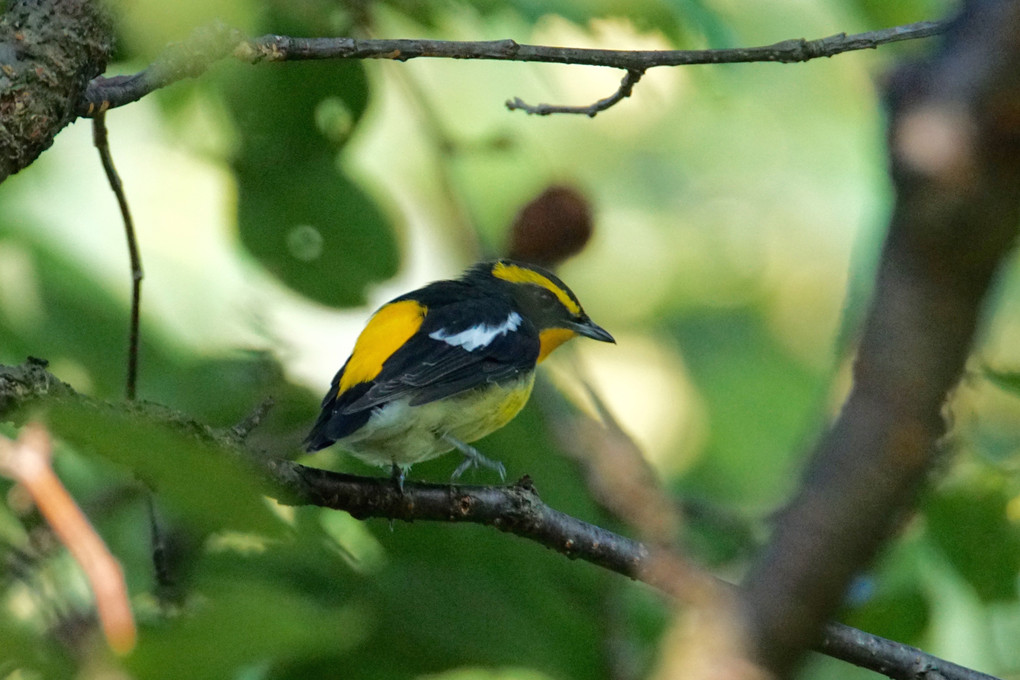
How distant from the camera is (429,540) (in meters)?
2.61

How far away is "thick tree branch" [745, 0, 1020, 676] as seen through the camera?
28.4 inches

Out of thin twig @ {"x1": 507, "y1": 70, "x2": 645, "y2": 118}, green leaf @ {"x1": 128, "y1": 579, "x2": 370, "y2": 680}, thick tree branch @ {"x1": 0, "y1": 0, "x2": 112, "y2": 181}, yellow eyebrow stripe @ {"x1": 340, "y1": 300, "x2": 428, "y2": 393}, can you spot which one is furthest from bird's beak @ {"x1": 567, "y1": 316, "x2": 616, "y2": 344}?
green leaf @ {"x1": 128, "y1": 579, "x2": 370, "y2": 680}

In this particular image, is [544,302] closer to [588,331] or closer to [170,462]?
[588,331]

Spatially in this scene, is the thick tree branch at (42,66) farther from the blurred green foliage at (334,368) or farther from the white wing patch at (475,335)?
the white wing patch at (475,335)

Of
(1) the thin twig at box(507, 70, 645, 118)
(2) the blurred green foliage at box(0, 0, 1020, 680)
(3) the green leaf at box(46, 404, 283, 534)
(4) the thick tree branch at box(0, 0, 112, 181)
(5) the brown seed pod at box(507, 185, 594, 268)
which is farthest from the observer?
(5) the brown seed pod at box(507, 185, 594, 268)

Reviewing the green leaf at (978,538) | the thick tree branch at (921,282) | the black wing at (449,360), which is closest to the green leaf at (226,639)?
the thick tree branch at (921,282)

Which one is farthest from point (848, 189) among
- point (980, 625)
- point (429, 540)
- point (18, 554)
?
point (18, 554)

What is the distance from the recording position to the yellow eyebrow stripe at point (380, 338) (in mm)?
3609

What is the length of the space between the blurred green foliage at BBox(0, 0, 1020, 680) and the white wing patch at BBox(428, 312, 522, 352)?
33 cm

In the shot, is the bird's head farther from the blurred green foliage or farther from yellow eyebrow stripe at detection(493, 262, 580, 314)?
the blurred green foliage

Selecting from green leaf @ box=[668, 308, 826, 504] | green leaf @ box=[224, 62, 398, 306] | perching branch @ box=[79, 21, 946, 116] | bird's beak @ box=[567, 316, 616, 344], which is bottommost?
green leaf @ box=[668, 308, 826, 504]

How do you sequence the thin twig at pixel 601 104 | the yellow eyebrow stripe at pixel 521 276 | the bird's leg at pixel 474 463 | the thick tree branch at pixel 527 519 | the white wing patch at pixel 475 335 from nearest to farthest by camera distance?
the thick tree branch at pixel 527 519
the thin twig at pixel 601 104
the bird's leg at pixel 474 463
the white wing patch at pixel 475 335
the yellow eyebrow stripe at pixel 521 276

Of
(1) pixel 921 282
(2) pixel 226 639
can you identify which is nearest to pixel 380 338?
(2) pixel 226 639

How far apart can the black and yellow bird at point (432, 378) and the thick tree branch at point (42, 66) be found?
3.64 feet
